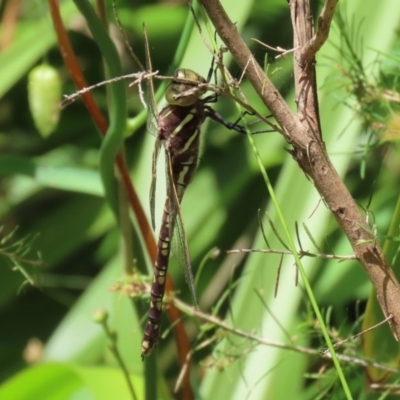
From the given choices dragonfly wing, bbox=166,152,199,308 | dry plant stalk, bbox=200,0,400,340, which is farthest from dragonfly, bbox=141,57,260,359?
dry plant stalk, bbox=200,0,400,340

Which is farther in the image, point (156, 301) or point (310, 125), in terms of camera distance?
point (156, 301)

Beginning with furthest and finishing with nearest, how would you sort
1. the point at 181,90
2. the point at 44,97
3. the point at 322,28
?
the point at 44,97 < the point at 181,90 < the point at 322,28

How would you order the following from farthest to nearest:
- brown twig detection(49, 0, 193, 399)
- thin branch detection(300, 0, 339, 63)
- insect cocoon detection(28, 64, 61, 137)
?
insect cocoon detection(28, 64, 61, 137) → brown twig detection(49, 0, 193, 399) → thin branch detection(300, 0, 339, 63)

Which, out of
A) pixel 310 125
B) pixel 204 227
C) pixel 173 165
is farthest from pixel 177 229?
pixel 204 227

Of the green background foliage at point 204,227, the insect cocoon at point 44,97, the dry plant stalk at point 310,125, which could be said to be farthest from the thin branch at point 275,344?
the insect cocoon at point 44,97

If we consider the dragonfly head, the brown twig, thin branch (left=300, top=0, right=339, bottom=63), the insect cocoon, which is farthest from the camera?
the insect cocoon

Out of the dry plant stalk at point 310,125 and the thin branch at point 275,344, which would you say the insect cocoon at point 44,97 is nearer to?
the thin branch at point 275,344

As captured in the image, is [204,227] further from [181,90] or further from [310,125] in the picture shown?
[310,125]

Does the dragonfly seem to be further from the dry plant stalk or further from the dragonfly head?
the dry plant stalk
